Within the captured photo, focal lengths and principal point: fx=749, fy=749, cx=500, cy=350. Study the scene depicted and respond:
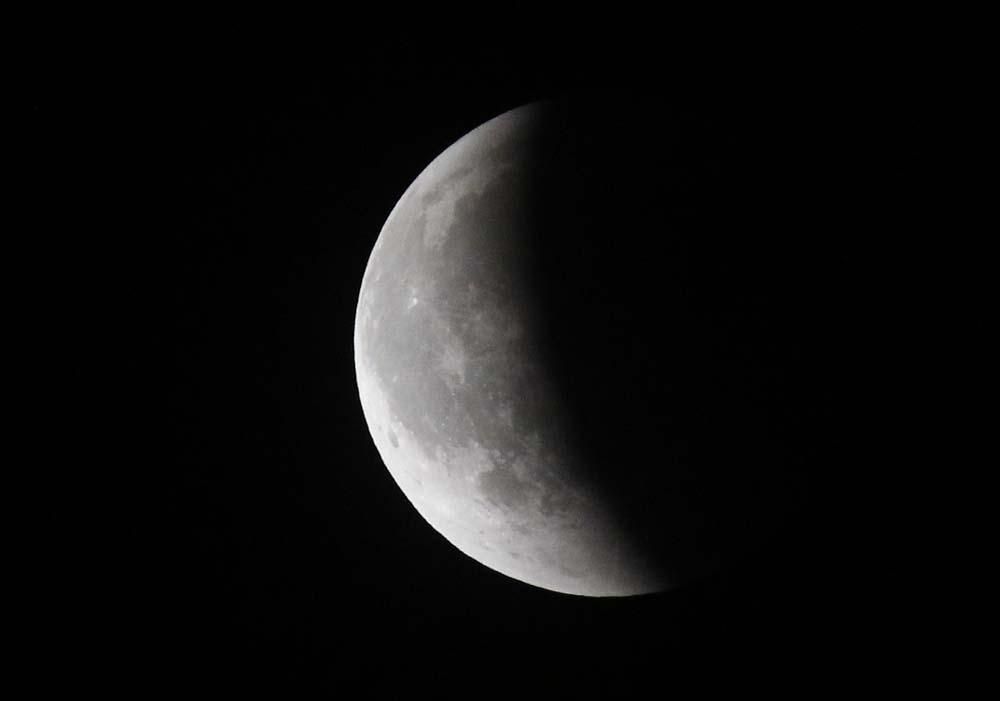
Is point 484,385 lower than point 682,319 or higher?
lower

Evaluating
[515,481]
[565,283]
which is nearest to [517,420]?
[515,481]

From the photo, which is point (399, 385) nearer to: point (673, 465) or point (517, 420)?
point (517, 420)

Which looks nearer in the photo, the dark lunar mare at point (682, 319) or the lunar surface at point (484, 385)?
the dark lunar mare at point (682, 319)

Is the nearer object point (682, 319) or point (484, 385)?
point (682, 319)

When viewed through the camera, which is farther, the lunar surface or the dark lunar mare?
the lunar surface
